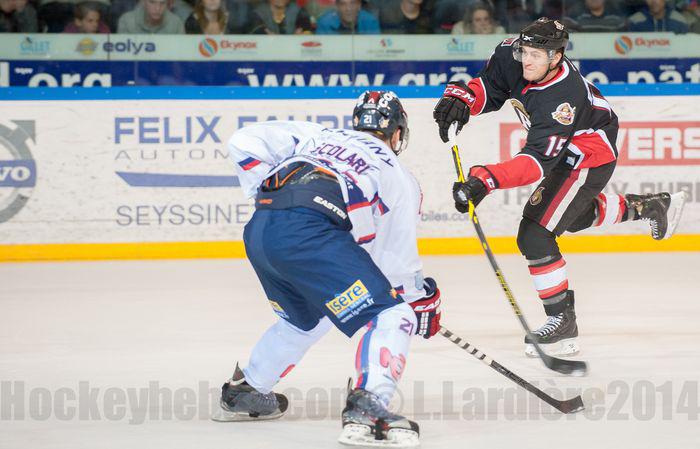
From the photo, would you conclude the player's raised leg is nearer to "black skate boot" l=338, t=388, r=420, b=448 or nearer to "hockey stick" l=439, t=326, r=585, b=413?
"hockey stick" l=439, t=326, r=585, b=413

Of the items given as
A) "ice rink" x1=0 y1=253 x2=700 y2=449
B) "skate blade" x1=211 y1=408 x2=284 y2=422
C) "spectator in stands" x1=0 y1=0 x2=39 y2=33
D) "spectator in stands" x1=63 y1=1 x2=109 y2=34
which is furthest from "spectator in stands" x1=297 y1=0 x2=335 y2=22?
"skate blade" x1=211 y1=408 x2=284 y2=422

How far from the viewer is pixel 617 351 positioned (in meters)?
4.28

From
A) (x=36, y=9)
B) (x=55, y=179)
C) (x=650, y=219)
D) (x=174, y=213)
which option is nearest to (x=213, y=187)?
(x=174, y=213)

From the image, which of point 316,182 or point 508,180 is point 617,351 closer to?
point 508,180

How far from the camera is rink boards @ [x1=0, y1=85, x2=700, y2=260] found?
270 inches

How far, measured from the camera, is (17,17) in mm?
7508

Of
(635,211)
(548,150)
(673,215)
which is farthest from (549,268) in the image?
(673,215)

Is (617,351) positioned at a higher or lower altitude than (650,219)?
lower

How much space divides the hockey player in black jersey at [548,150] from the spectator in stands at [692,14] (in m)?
3.50

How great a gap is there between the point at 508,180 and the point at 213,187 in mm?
3192

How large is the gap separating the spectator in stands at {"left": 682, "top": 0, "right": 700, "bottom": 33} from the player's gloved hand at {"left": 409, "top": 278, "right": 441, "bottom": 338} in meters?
5.41

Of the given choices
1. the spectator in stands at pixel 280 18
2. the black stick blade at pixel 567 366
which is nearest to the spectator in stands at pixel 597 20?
the spectator in stands at pixel 280 18

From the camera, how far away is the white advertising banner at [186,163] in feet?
22.5

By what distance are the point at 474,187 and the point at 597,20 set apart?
4.31 meters
